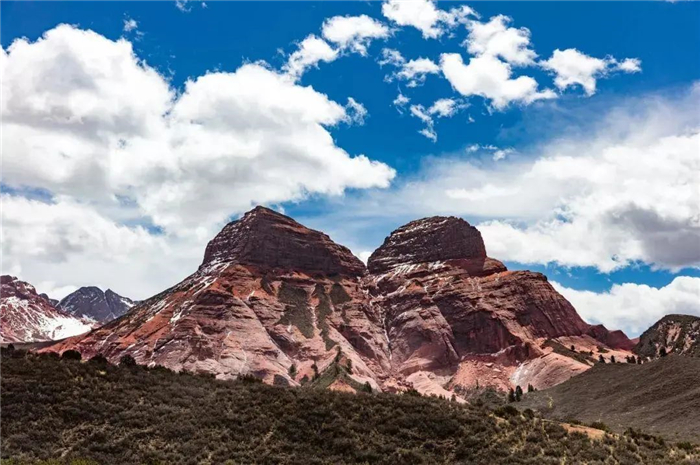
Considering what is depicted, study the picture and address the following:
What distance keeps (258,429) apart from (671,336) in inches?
5985

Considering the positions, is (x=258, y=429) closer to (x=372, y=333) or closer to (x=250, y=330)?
(x=250, y=330)

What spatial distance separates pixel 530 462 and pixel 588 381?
274 feet

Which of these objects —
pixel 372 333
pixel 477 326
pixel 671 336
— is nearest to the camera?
pixel 671 336

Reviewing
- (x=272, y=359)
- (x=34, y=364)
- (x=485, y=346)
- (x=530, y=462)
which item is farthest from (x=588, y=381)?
(x=34, y=364)

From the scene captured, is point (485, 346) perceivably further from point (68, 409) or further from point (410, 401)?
point (68, 409)

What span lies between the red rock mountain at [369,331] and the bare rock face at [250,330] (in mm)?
388

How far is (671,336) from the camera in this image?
6137 inches

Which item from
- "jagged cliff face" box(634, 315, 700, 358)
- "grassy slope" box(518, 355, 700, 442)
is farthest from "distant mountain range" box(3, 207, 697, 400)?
"grassy slope" box(518, 355, 700, 442)

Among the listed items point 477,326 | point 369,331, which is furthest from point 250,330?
point 477,326

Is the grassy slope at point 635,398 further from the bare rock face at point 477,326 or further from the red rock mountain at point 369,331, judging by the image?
the bare rock face at point 477,326

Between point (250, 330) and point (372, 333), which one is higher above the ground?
point (372, 333)

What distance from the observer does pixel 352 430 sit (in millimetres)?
35500

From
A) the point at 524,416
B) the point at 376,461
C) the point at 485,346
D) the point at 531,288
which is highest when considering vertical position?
the point at 531,288

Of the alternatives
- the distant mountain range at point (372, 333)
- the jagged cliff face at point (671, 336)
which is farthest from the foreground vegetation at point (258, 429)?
the jagged cliff face at point (671, 336)
